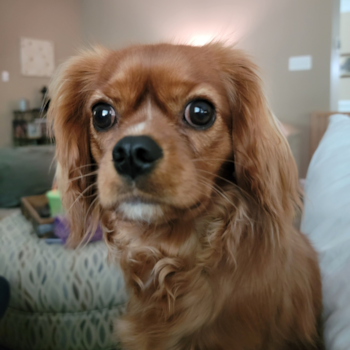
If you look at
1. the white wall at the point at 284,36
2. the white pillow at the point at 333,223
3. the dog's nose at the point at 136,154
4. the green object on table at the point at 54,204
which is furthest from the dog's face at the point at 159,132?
the white wall at the point at 284,36

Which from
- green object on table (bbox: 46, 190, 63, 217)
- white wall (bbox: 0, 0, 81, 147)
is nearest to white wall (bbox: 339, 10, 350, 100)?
white wall (bbox: 0, 0, 81, 147)

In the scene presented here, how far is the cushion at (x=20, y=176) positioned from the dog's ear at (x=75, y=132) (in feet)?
4.23

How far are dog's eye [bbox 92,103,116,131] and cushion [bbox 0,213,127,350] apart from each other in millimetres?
690

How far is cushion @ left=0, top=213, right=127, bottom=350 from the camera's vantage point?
1.28m

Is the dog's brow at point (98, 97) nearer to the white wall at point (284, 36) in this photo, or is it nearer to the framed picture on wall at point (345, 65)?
the white wall at point (284, 36)

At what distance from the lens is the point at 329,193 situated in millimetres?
949

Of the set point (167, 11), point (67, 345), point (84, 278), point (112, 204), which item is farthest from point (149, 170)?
point (167, 11)

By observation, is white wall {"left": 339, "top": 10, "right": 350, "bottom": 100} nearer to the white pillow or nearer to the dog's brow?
the white pillow

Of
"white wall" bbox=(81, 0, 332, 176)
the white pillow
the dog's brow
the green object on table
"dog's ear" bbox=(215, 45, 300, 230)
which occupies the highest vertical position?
"white wall" bbox=(81, 0, 332, 176)

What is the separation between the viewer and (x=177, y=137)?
2.18 ft

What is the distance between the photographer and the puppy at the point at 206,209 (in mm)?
676

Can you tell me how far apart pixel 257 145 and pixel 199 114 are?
0.15 m

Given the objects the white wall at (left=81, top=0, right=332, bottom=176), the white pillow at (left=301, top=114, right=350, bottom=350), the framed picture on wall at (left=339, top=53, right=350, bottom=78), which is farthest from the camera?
the framed picture on wall at (left=339, top=53, right=350, bottom=78)

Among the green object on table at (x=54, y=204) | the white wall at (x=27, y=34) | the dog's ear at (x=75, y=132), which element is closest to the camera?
the dog's ear at (x=75, y=132)
